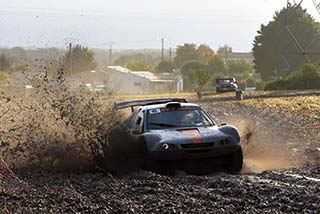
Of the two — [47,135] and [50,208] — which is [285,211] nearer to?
[50,208]

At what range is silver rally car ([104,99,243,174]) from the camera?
14648mm

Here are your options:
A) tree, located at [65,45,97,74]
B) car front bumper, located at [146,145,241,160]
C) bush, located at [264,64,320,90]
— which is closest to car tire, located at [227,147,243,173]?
car front bumper, located at [146,145,241,160]

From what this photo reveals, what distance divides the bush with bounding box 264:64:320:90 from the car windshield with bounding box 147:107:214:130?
156 ft

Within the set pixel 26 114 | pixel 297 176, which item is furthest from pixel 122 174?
pixel 26 114

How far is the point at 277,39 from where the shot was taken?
375ft

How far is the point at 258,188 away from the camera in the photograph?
37.2 feet

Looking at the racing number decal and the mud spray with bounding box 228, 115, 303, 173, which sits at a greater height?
the racing number decal

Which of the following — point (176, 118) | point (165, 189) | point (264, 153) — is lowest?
point (264, 153)

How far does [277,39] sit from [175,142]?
101588 millimetres

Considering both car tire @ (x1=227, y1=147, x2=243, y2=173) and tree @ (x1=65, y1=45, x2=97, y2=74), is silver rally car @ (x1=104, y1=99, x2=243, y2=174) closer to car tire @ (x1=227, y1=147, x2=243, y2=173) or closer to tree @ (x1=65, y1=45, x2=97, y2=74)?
car tire @ (x1=227, y1=147, x2=243, y2=173)

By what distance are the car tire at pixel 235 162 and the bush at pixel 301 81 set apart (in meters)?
48.7

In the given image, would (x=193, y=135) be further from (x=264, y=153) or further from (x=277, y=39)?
(x=277, y=39)

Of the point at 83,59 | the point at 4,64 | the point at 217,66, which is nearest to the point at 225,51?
the point at 217,66

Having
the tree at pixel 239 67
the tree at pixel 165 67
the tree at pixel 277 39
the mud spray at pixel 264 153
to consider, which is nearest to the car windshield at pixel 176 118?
the mud spray at pixel 264 153
